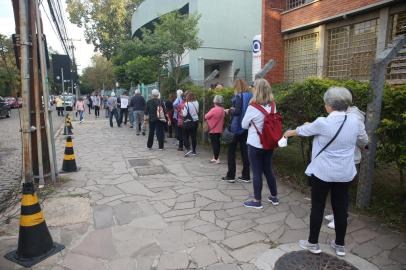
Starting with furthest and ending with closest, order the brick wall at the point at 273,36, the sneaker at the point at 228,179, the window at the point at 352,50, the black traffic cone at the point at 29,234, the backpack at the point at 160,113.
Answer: the brick wall at the point at 273,36 → the window at the point at 352,50 → the backpack at the point at 160,113 → the sneaker at the point at 228,179 → the black traffic cone at the point at 29,234

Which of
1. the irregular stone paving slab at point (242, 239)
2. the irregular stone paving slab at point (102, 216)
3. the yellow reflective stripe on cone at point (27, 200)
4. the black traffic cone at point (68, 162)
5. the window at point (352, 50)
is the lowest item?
the irregular stone paving slab at point (242, 239)

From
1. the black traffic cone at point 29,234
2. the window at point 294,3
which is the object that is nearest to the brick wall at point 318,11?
the window at point 294,3

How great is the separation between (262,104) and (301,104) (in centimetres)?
146

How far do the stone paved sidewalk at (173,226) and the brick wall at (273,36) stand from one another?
9.32 meters

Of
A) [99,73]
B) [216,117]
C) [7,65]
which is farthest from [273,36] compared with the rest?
[99,73]

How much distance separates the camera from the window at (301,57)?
13547 millimetres

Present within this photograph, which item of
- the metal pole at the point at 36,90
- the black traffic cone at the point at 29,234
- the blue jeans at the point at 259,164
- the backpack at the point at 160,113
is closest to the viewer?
the black traffic cone at the point at 29,234

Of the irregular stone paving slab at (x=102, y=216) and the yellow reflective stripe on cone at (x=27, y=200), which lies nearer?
the yellow reflective stripe on cone at (x=27, y=200)

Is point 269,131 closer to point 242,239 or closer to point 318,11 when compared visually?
Result: point 242,239

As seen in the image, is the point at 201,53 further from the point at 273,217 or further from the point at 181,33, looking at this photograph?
the point at 273,217

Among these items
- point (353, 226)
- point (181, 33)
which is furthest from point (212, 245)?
point (181, 33)

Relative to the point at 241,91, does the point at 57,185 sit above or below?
below

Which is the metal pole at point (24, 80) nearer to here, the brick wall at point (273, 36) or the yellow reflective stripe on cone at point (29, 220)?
the yellow reflective stripe on cone at point (29, 220)

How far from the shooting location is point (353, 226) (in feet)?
14.7
